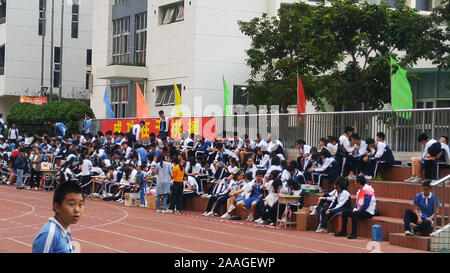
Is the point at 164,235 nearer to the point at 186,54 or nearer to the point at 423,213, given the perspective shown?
the point at 423,213

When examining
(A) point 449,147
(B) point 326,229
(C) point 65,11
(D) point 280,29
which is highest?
(C) point 65,11

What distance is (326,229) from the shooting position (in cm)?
2022

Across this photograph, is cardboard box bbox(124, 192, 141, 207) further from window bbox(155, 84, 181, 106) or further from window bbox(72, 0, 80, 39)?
window bbox(72, 0, 80, 39)

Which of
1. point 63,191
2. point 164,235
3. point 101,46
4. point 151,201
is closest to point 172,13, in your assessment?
point 101,46

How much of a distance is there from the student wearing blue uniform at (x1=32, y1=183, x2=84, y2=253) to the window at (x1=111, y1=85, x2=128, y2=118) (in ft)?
137

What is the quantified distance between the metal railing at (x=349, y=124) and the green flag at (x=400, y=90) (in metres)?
0.35

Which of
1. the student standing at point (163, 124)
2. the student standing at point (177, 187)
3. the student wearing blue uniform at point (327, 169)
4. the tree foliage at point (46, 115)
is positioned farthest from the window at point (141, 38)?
the student wearing blue uniform at point (327, 169)

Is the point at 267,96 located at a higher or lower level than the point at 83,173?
higher

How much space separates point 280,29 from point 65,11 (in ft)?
114

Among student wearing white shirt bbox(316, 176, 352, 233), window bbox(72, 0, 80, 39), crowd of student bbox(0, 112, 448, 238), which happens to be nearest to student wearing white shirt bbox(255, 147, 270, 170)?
crowd of student bbox(0, 112, 448, 238)

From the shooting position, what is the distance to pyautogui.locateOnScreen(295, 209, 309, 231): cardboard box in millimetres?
20688

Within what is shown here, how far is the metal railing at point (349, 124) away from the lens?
874 inches
